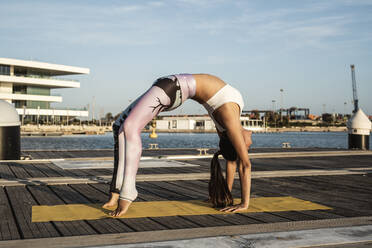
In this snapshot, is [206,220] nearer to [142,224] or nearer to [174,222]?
[174,222]

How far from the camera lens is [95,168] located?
8.75 metres

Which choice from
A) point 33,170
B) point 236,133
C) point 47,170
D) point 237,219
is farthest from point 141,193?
point 33,170

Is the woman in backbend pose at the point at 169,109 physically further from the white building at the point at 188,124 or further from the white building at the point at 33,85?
the white building at the point at 188,124

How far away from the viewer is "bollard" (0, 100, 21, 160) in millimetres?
9891

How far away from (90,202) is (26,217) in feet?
3.26

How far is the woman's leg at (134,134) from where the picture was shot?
4004 mm

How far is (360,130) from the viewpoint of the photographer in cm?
1574

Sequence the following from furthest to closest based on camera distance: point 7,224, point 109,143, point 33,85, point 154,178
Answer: point 33,85 → point 109,143 → point 154,178 → point 7,224

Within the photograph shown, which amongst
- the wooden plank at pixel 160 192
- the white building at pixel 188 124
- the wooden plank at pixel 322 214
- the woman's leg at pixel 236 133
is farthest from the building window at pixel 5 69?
the white building at pixel 188 124

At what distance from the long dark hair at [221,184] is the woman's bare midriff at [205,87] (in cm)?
64

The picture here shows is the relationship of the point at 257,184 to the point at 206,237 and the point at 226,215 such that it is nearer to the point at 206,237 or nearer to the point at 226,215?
the point at 226,215

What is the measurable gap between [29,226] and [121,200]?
35.4 inches

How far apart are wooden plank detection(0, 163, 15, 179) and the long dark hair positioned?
4.27 metres

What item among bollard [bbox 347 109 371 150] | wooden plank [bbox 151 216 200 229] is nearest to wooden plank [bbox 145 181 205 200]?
wooden plank [bbox 151 216 200 229]
